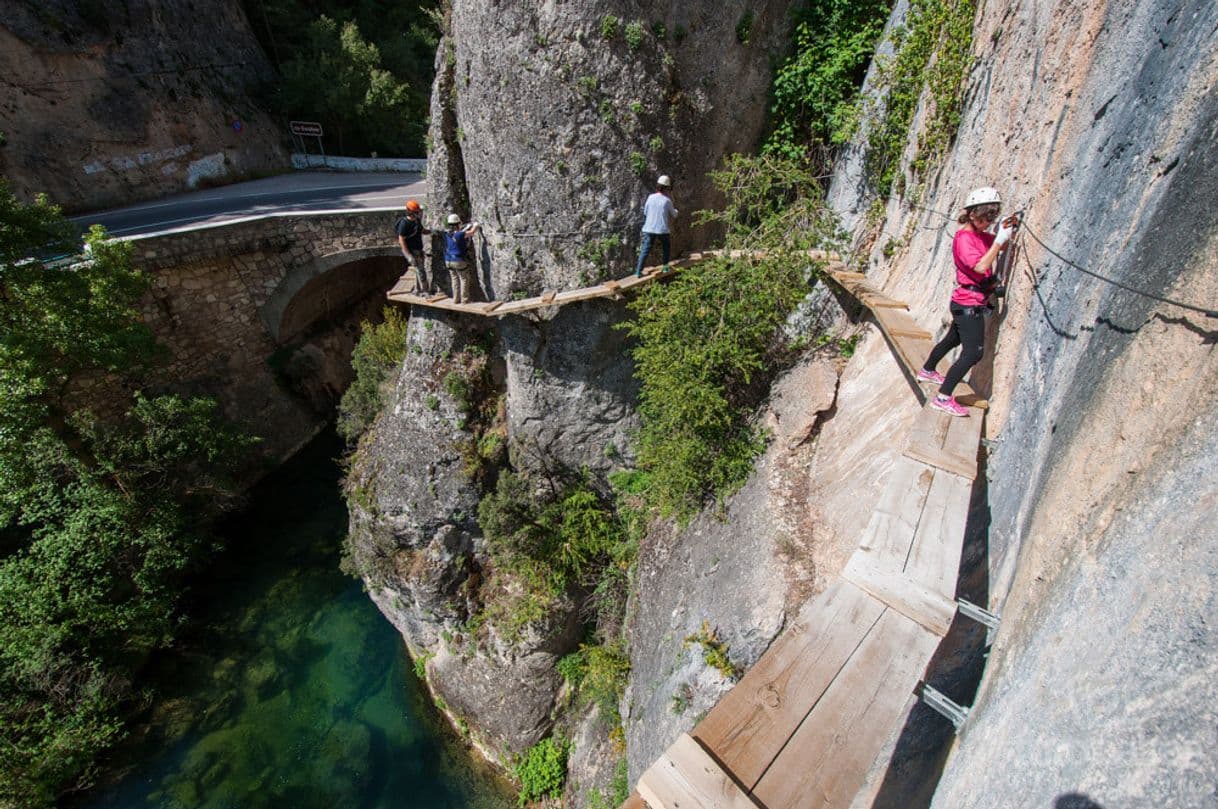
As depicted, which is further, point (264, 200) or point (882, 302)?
point (264, 200)

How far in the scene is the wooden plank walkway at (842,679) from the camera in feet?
6.82

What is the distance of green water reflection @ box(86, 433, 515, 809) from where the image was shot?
9.61m

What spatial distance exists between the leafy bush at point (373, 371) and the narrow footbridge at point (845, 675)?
11.0 m

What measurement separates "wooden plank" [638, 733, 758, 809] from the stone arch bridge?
14.3 metres

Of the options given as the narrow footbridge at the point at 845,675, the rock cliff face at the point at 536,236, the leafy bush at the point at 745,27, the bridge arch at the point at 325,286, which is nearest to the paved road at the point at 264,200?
the bridge arch at the point at 325,286

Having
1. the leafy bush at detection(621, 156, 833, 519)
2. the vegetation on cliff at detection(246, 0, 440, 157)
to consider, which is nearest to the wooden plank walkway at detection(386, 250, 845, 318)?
the leafy bush at detection(621, 156, 833, 519)

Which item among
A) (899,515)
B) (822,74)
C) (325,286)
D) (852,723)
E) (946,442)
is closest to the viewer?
(852,723)

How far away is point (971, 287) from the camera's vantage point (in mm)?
3783

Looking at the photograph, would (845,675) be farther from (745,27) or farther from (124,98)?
(124,98)

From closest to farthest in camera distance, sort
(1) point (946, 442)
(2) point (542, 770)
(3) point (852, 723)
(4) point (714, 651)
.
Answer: (3) point (852, 723) → (1) point (946, 442) → (4) point (714, 651) → (2) point (542, 770)

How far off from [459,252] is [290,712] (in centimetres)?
986

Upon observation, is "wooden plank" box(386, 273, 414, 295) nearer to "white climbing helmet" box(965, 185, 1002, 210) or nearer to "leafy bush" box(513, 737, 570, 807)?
"white climbing helmet" box(965, 185, 1002, 210)

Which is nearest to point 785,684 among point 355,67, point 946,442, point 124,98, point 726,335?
point 946,442

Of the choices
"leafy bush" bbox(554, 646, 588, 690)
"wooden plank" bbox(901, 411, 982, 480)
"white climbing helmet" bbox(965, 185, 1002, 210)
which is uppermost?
"white climbing helmet" bbox(965, 185, 1002, 210)
